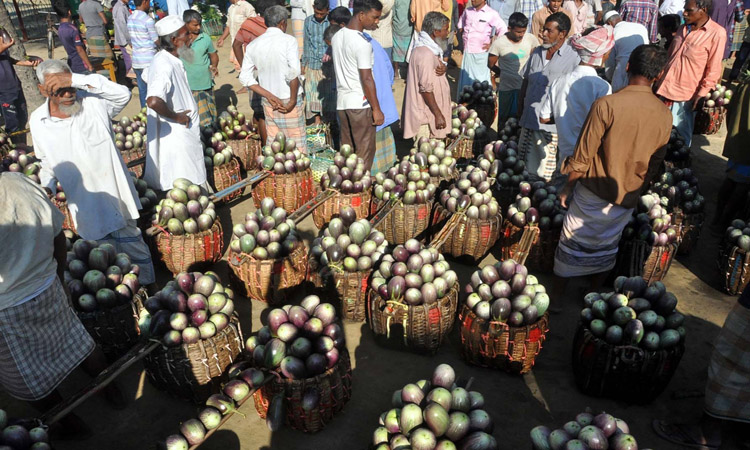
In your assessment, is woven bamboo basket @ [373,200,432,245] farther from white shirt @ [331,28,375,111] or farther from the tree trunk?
the tree trunk

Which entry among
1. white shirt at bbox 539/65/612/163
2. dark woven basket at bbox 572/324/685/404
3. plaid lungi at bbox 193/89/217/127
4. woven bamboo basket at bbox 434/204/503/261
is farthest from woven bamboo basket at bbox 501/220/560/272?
plaid lungi at bbox 193/89/217/127

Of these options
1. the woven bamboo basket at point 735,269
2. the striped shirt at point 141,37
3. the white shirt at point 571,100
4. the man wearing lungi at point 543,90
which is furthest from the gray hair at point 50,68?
the woven bamboo basket at point 735,269

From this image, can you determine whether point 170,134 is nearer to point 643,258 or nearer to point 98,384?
point 98,384

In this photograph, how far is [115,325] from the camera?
4098 millimetres

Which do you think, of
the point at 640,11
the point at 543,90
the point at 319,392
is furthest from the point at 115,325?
the point at 640,11

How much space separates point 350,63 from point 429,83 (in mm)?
1180

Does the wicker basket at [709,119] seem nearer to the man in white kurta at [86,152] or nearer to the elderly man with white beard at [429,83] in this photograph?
the elderly man with white beard at [429,83]

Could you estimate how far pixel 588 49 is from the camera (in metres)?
4.73

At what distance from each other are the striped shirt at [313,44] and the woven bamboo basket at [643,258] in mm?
5562

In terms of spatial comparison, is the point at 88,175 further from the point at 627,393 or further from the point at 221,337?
the point at 627,393

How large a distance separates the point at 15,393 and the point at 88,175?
1844 millimetres

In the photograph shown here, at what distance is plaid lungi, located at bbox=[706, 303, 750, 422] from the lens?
10.5 ft

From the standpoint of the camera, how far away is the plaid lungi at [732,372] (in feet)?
10.5

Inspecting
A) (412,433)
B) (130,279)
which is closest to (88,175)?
(130,279)
